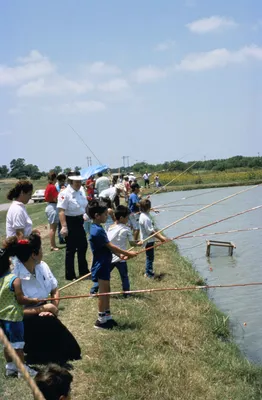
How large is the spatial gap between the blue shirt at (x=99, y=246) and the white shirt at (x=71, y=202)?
5.96ft

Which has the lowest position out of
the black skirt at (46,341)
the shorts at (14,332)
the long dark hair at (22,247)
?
the black skirt at (46,341)

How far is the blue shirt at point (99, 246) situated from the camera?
5.75 m

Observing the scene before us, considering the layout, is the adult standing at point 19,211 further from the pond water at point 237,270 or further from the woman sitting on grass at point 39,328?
the pond water at point 237,270

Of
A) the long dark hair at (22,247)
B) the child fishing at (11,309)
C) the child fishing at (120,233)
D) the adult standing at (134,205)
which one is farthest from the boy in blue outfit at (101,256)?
the adult standing at (134,205)

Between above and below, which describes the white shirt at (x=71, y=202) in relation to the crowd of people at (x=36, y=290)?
above

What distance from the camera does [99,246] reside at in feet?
19.0

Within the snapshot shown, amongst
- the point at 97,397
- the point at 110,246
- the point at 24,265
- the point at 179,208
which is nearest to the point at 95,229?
the point at 110,246

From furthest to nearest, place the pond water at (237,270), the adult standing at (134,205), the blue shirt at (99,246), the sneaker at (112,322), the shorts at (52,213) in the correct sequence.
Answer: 1. the adult standing at (134,205)
2. the shorts at (52,213)
3. the pond water at (237,270)
4. the sneaker at (112,322)
5. the blue shirt at (99,246)

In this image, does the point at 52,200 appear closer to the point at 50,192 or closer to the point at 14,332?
the point at 50,192

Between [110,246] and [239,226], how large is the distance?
1390 cm

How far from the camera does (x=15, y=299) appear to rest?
4516mm

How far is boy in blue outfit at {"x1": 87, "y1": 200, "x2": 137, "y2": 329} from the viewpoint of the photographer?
5758mm

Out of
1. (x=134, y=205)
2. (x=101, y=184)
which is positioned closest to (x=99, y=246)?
(x=134, y=205)

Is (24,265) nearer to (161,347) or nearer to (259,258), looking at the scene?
(161,347)
